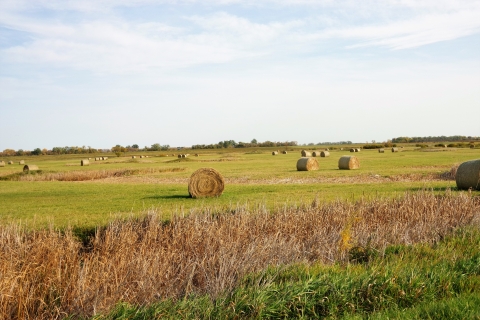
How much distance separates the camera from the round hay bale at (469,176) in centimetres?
2227

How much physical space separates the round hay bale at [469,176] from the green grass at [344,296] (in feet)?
45.7

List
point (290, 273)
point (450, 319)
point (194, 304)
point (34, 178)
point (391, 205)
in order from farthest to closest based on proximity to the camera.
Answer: point (34, 178) → point (391, 205) → point (290, 273) → point (194, 304) → point (450, 319)

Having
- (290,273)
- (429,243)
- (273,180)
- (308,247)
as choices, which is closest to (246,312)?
(290,273)

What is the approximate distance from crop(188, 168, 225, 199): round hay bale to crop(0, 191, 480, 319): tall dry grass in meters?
Answer: 7.13

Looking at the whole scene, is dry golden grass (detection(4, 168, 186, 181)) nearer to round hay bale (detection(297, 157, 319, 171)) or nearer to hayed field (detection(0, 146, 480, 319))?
round hay bale (detection(297, 157, 319, 171))

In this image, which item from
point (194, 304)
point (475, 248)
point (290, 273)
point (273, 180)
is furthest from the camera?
point (273, 180)

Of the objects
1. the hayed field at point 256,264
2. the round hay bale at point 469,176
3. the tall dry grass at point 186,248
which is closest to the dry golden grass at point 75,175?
the hayed field at point 256,264

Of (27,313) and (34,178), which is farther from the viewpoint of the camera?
(34,178)

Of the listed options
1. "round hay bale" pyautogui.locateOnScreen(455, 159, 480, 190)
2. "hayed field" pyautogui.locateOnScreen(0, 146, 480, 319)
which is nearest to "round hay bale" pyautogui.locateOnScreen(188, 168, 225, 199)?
"hayed field" pyautogui.locateOnScreen(0, 146, 480, 319)

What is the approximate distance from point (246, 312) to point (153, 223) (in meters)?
6.39

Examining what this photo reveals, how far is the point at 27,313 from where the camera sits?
24.8ft

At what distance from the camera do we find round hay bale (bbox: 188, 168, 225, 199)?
77.2ft

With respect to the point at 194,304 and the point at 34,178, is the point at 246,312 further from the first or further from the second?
the point at 34,178

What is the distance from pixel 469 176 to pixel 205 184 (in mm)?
12525
